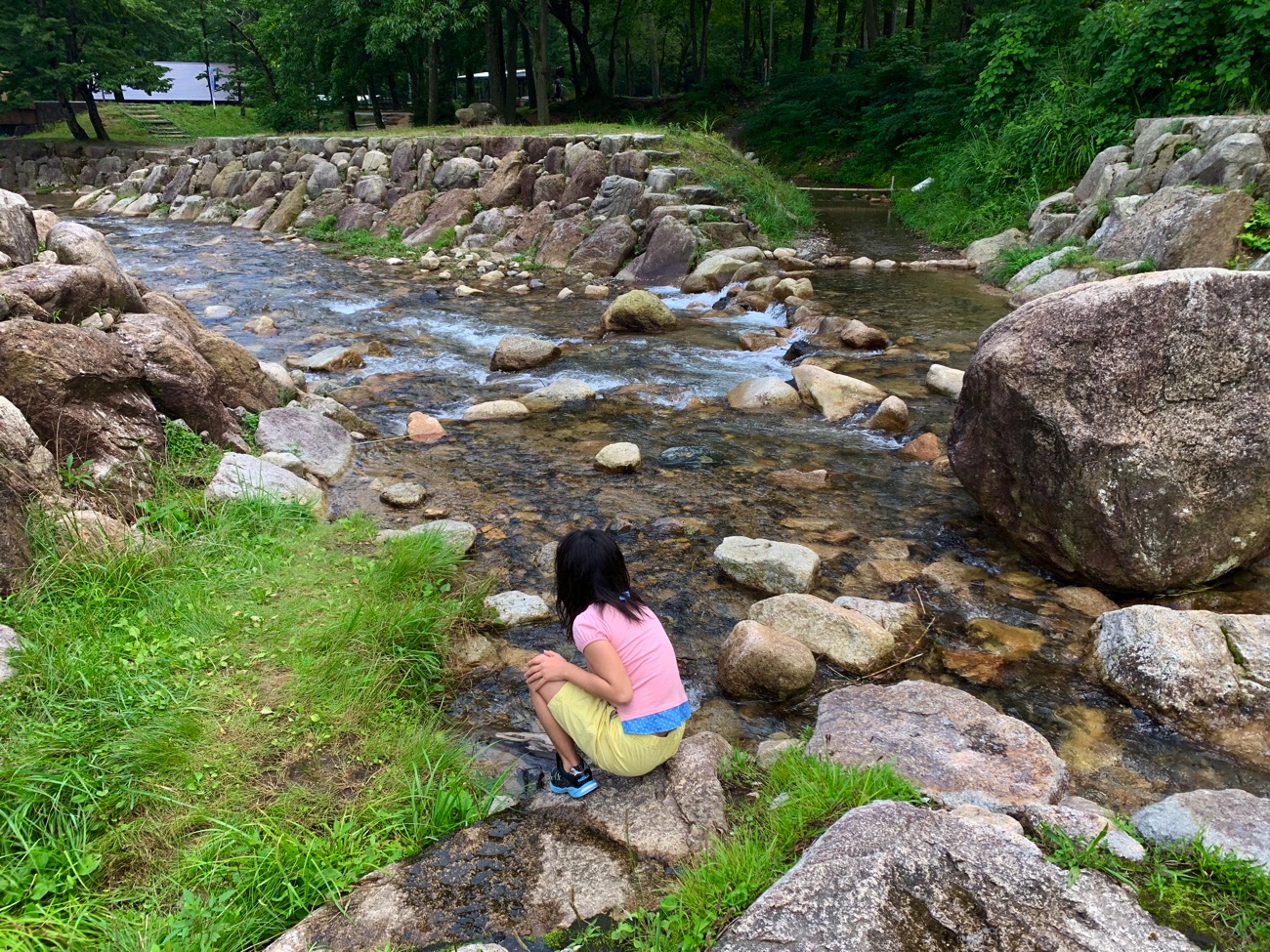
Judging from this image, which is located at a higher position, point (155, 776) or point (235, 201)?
point (235, 201)

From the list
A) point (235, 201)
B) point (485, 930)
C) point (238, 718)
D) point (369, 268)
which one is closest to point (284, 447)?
point (238, 718)

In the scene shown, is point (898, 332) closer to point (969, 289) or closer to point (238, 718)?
point (969, 289)

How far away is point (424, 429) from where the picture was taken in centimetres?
727

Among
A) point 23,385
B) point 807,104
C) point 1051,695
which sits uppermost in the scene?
point 807,104

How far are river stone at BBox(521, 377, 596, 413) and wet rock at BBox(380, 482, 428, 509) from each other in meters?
2.15

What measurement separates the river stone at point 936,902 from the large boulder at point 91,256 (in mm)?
6017

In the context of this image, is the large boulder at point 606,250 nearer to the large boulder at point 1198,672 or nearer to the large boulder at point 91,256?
the large boulder at point 91,256

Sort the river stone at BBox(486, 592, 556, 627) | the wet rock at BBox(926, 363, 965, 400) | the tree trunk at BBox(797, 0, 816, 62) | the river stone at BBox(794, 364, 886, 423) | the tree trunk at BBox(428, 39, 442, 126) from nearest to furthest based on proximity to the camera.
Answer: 1. the river stone at BBox(486, 592, 556, 627)
2. the river stone at BBox(794, 364, 886, 423)
3. the wet rock at BBox(926, 363, 965, 400)
4. the tree trunk at BBox(428, 39, 442, 126)
5. the tree trunk at BBox(797, 0, 816, 62)

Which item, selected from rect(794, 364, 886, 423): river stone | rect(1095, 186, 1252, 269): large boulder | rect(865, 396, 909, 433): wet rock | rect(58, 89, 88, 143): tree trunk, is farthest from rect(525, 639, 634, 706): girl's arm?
rect(58, 89, 88, 143): tree trunk

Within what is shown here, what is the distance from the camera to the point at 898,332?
32.9 ft

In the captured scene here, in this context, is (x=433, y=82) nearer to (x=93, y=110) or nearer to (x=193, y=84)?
(x=93, y=110)

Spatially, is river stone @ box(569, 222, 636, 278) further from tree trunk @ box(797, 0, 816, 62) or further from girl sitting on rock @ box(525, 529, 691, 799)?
tree trunk @ box(797, 0, 816, 62)

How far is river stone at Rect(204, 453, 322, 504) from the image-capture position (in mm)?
5012

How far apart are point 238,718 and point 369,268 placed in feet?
42.3
